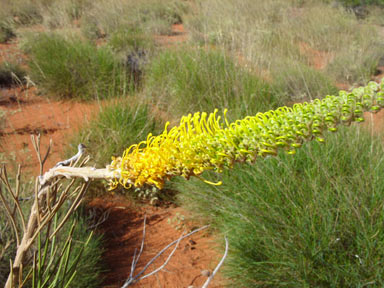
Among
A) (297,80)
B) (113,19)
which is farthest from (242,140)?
(113,19)

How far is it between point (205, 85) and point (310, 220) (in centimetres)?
319

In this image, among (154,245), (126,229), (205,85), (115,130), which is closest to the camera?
(154,245)

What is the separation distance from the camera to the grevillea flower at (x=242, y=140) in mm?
883

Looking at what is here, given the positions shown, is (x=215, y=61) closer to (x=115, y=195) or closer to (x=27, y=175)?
(x=115, y=195)

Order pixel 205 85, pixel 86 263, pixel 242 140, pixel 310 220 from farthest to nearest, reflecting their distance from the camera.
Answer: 1. pixel 205 85
2. pixel 86 263
3. pixel 310 220
4. pixel 242 140

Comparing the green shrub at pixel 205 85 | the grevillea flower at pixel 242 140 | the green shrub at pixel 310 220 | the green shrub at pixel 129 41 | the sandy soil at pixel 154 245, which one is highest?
the grevillea flower at pixel 242 140

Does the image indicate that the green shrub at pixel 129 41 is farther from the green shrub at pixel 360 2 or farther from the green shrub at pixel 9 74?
the green shrub at pixel 360 2

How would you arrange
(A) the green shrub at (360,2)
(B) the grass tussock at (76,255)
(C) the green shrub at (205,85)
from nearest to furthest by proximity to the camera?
(B) the grass tussock at (76,255), (C) the green shrub at (205,85), (A) the green shrub at (360,2)

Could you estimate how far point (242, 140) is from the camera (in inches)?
36.3

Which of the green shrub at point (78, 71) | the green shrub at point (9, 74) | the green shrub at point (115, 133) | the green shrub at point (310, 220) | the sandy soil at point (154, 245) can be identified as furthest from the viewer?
the green shrub at point (9, 74)

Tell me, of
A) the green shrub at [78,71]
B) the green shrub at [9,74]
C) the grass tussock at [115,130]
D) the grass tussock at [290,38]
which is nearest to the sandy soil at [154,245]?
the grass tussock at [115,130]

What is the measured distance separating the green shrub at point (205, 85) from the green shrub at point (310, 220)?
→ 138cm

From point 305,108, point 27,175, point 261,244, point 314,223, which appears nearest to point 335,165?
point 314,223

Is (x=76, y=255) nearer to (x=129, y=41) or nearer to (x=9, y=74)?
(x=9, y=74)
